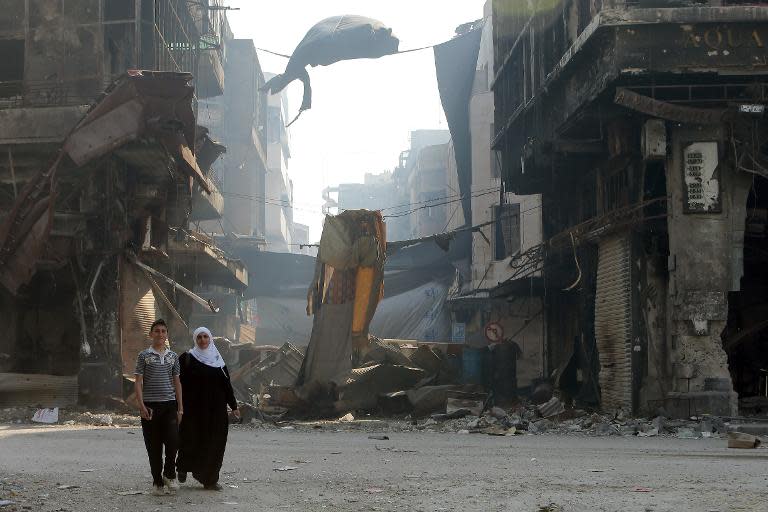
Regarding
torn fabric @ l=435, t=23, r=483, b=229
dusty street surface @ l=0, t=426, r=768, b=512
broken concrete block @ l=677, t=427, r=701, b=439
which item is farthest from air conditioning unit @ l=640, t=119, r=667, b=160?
torn fabric @ l=435, t=23, r=483, b=229

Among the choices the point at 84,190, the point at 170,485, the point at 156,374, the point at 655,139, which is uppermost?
the point at 655,139

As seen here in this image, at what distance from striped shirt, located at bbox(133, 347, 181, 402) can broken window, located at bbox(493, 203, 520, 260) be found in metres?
32.1

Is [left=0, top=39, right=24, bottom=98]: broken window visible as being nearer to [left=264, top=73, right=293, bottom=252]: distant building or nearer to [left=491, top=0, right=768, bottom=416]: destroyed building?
[left=491, top=0, right=768, bottom=416]: destroyed building

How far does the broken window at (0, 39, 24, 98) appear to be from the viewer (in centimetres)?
2544

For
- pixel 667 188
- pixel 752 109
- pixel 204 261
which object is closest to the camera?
pixel 752 109

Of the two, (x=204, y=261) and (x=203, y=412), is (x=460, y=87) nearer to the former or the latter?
(x=204, y=261)

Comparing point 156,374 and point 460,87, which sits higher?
point 460,87

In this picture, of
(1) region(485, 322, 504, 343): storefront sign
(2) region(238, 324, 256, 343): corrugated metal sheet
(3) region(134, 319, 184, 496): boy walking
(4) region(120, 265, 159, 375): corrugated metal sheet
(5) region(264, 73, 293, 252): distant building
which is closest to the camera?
(3) region(134, 319, 184, 496): boy walking

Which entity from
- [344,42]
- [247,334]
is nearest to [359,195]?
[247,334]

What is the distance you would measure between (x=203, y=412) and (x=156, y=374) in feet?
1.79

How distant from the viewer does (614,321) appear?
22.0 metres

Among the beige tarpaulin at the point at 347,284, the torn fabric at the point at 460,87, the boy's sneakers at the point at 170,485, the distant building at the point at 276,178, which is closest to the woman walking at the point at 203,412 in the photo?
the boy's sneakers at the point at 170,485

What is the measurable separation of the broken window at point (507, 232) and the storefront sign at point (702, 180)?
70.3 ft

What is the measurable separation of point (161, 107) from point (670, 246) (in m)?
9.26
